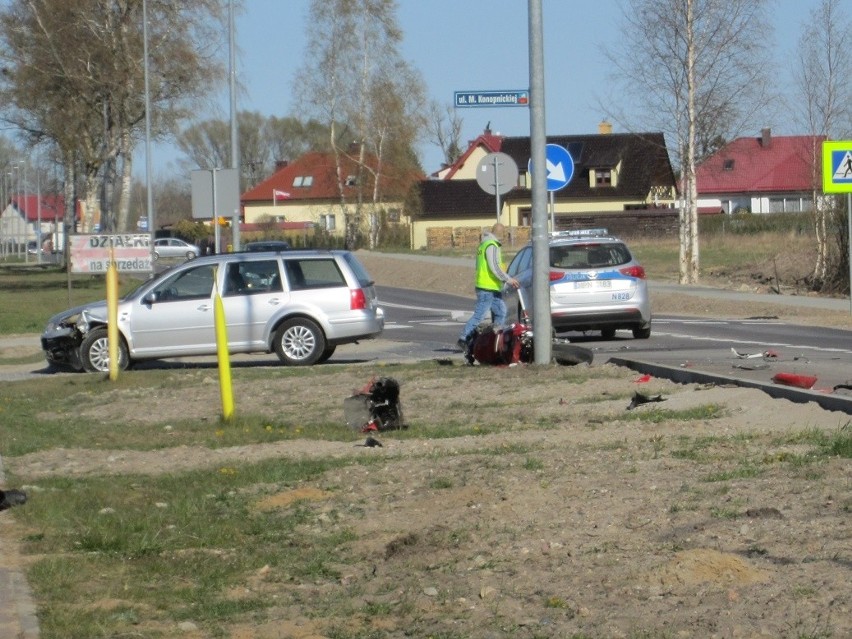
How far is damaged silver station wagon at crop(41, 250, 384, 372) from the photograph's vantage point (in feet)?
62.1

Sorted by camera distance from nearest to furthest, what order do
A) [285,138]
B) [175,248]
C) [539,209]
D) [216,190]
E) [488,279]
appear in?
[539,209] → [488,279] → [216,190] → [175,248] → [285,138]

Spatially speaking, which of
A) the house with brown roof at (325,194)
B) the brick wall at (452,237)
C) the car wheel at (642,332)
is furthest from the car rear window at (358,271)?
the house with brown roof at (325,194)

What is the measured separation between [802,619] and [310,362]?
1418 cm

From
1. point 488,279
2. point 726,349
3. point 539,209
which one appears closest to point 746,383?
point 539,209

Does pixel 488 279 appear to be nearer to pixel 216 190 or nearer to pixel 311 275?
pixel 311 275

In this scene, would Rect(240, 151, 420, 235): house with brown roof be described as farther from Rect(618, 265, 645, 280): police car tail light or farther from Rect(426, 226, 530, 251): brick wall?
Rect(618, 265, 645, 280): police car tail light

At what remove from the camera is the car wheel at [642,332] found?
70.0 feet

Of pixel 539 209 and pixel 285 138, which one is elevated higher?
pixel 285 138

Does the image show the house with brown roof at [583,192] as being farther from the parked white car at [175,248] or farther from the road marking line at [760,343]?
the road marking line at [760,343]

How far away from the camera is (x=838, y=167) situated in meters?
24.1

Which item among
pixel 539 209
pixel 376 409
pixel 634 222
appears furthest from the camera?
pixel 634 222

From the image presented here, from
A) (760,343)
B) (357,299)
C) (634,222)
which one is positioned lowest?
(760,343)

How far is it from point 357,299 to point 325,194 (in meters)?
71.1

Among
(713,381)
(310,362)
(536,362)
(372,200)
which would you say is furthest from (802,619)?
(372,200)
